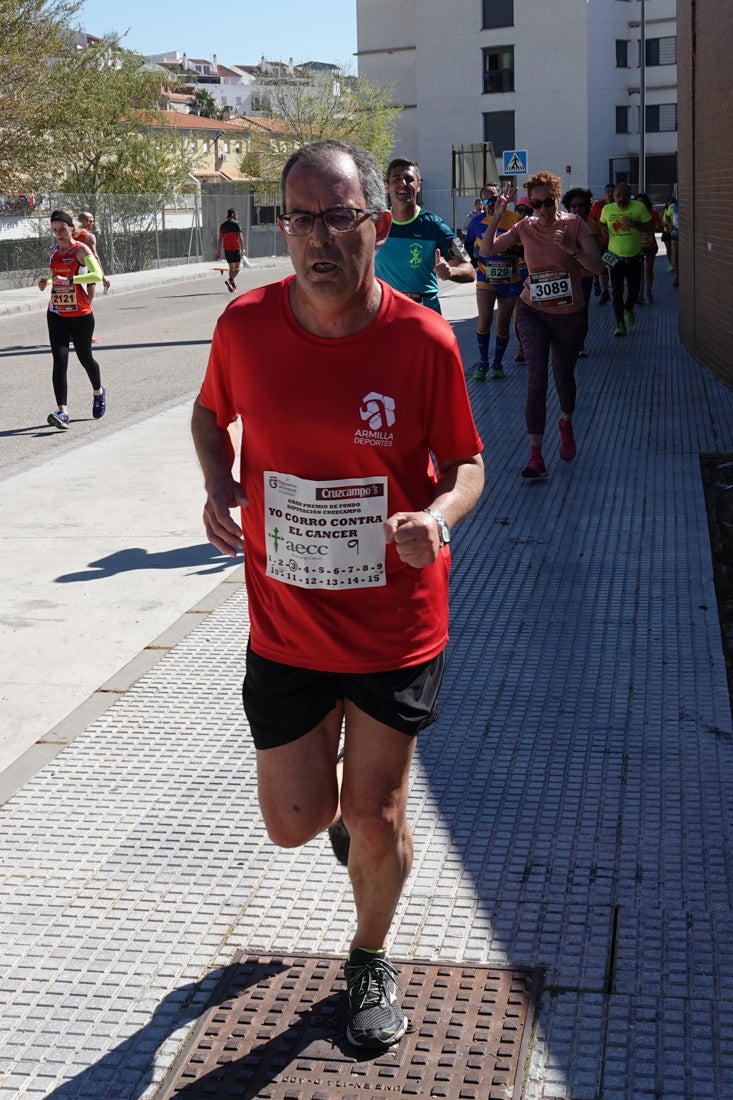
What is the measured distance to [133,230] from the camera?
4384 centimetres

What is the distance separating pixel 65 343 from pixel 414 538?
10.1 meters

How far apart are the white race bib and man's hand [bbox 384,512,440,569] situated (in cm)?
665

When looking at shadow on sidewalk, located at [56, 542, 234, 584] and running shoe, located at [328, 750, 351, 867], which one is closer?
running shoe, located at [328, 750, 351, 867]

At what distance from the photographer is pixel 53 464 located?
10.4 m

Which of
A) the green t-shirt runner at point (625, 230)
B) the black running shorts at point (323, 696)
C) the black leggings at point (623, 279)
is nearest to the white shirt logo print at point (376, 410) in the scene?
the black running shorts at point (323, 696)

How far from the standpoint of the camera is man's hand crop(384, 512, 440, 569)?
278cm

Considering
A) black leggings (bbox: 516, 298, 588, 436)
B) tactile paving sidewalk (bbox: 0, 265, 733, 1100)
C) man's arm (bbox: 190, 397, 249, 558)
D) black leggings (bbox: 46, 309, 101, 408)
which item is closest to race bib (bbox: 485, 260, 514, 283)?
black leggings (bbox: 46, 309, 101, 408)

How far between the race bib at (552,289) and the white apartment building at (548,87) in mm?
64006

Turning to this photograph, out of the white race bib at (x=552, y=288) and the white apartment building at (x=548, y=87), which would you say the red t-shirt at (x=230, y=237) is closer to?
the white race bib at (x=552, y=288)

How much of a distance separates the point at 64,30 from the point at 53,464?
1208 inches

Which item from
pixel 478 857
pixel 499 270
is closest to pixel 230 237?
pixel 499 270

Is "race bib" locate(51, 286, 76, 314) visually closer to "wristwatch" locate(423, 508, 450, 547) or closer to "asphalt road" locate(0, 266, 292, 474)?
"asphalt road" locate(0, 266, 292, 474)

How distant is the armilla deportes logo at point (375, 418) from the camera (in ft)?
9.62

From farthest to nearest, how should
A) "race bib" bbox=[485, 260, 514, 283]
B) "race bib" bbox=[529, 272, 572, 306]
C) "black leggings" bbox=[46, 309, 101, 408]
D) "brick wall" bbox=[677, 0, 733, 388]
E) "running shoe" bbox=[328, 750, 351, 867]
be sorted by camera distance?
"race bib" bbox=[485, 260, 514, 283], "brick wall" bbox=[677, 0, 733, 388], "black leggings" bbox=[46, 309, 101, 408], "race bib" bbox=[529, 272, 572, 306], "running shoe" bbox=[328, 750, 351, 867]
